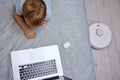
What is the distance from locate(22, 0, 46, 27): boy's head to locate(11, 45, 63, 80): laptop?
0.19m

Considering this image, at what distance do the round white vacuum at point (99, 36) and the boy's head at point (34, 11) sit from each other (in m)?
0.64

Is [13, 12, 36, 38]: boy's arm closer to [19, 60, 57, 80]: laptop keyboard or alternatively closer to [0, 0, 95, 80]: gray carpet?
[0, 0, 95, 80]: gray carpet

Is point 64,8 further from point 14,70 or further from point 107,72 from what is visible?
point 107,72

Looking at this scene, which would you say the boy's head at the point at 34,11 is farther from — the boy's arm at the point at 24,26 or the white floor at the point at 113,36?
the white floor at the point at 113,36

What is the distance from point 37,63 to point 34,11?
11.8 inches

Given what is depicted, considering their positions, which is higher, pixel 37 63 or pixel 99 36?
pixel 99 36

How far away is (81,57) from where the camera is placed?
3.84 feet

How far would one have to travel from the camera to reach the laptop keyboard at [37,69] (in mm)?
1053

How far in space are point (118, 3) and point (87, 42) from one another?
0.81 metres

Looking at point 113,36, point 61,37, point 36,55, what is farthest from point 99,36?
point 36,55

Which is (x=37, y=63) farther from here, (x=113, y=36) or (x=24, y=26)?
(x=113, y=36)

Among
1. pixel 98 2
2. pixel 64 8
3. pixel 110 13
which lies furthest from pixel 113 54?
pixel 64 8

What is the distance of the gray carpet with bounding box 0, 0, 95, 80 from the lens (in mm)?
1107

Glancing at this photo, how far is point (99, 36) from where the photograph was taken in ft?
5.07
